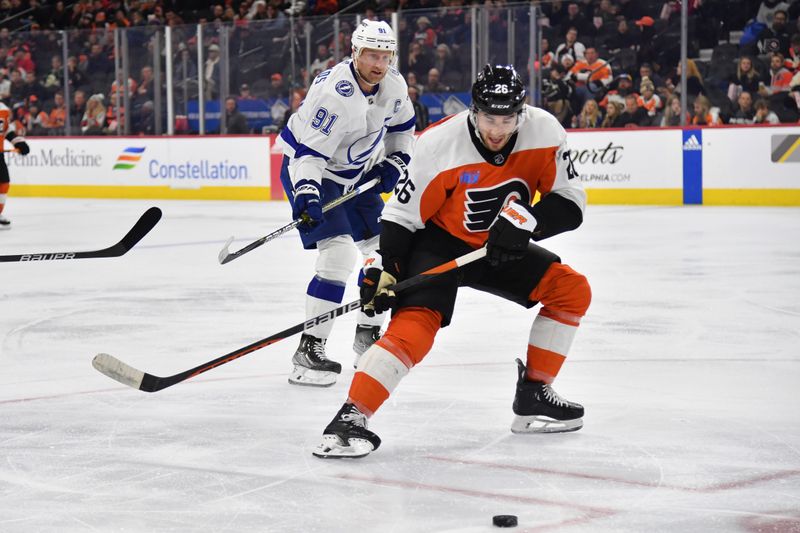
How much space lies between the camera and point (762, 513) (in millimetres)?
2303

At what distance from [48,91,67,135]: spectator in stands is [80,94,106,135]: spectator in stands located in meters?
0.27

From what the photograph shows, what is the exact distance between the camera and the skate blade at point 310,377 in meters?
3.68

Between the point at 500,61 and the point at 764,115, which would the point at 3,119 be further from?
the point at 764,115

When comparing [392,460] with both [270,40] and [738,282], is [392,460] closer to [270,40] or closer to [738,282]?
[738,282]

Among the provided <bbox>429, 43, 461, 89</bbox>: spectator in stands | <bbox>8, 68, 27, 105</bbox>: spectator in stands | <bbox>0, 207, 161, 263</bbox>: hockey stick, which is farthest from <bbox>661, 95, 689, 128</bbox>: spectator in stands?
<bbox>0, 207, 161, 263</bbox>: hockey stick

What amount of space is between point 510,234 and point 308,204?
3.64ft

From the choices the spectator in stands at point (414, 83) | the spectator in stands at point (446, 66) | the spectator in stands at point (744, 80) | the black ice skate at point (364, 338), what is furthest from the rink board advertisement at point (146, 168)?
the black ice skate at point (364, 338)

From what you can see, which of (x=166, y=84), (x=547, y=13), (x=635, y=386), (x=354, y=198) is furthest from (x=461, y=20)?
(x=635, y=386)

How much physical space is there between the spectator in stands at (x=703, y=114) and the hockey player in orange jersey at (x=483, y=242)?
26.9ft

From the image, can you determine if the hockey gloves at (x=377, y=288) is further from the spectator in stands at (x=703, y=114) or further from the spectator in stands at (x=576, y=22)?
the spectator in stands at (x=576, y=22)

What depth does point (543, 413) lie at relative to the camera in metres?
3.05

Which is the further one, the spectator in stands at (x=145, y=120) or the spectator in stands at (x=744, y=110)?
the spectator in stands at (x=145, y=120)

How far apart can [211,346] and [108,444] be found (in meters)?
1.39

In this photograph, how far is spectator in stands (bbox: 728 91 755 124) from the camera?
35.2 feet
